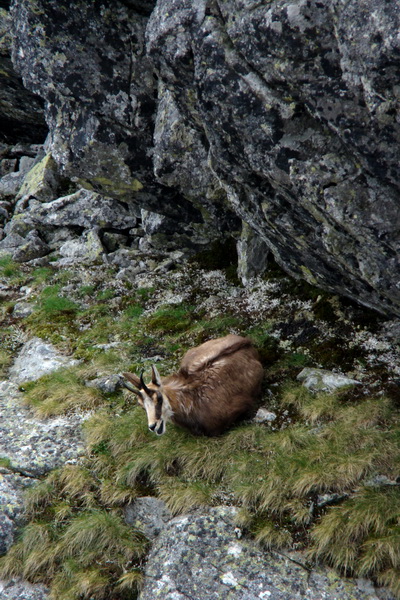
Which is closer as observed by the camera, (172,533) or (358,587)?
(358,587)

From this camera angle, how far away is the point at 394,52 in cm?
573

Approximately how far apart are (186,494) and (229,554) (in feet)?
4.40

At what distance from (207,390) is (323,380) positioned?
8.61 feet

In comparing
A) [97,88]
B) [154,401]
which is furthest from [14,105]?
[154,401]

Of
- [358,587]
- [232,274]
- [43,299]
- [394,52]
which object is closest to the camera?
[394,52]

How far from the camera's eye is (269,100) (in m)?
7.73

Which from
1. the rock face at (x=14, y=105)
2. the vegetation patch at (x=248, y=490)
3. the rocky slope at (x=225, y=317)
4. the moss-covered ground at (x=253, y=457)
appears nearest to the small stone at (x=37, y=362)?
the rocky slope at (x=225, y=317)

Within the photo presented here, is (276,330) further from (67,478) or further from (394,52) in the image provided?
(394,52)

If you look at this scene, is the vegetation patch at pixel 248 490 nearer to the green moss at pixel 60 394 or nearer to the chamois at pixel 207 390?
the chamois at pixel 207 390

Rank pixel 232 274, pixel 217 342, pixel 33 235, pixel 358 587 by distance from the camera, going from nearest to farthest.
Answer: pixel 358 587 → pixel 217 342 → pixel 232 274 → pixel 33 235

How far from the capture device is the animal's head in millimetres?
9375

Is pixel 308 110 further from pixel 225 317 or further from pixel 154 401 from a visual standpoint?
pixel 225 317

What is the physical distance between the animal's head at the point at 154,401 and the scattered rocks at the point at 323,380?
3222 millimetres

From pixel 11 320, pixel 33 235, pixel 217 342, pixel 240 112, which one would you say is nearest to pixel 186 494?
pixel 217 342
